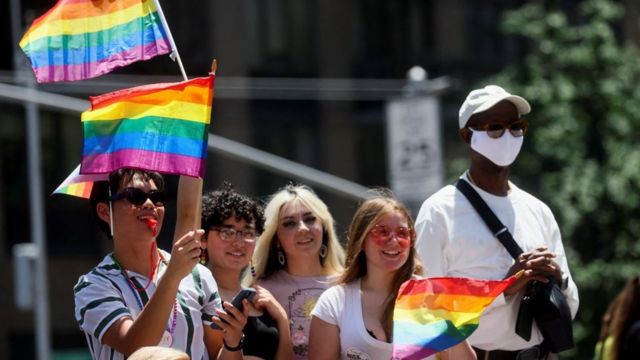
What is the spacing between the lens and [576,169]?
66.8 feet

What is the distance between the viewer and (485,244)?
6316mm

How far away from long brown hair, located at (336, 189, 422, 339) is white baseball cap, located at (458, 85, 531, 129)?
22.9 inches

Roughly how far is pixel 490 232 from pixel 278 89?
23067 mm

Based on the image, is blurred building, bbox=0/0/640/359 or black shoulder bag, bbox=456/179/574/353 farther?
blurred building, bbox=0/0/640/359

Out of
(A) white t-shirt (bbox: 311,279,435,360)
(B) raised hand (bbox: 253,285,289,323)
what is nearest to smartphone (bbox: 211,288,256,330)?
(B) raised hand (bbox: 253,285,289,323)

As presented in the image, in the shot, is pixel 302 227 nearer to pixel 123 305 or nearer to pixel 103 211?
pixel 103 211

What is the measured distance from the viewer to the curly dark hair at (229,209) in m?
6.20

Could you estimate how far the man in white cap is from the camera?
6.29 m

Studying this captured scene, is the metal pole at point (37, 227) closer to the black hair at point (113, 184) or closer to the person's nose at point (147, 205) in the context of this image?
the black hair at point (113, 184)

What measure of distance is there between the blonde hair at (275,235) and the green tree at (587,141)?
44.3 ft

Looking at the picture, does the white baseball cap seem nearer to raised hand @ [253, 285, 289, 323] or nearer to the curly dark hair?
the curly dark hair

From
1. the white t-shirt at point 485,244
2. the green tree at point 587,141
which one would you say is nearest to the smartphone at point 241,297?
the white t-shirt at point 485,244

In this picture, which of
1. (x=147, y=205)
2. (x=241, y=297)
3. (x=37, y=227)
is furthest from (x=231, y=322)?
(x=37, y=227)

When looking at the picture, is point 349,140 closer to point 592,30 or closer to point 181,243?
point 592,30
